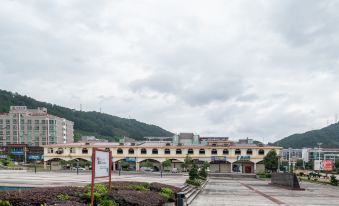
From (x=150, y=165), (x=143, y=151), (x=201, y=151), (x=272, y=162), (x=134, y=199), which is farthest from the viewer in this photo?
(x=143, y=151)

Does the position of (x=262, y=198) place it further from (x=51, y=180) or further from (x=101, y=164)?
(x=51, y=180)

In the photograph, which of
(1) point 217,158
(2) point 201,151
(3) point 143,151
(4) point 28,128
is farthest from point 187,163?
(4) point 28,128

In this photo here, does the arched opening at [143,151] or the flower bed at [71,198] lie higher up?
the flower bed at [71,198]

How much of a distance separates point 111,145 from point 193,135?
32708 mm

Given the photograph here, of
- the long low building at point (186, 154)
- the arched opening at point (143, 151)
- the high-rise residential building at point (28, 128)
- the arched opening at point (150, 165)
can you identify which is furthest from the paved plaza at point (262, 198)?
the high-rise residential building at point (28, 128)

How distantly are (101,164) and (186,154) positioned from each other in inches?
2906

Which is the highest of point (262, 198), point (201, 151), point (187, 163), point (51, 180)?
point (51, 180)

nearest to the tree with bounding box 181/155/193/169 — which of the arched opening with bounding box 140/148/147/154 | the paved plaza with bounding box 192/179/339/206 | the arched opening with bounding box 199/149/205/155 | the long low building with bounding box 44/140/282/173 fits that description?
the long low building with bounding box 44/140/282/173

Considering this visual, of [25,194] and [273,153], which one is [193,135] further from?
[25,194]

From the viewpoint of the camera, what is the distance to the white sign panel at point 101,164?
11271 millimetres

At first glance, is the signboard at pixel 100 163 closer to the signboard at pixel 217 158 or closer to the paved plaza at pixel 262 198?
the paved plaza at pixel 262 198

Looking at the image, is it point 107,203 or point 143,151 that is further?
point 143,151

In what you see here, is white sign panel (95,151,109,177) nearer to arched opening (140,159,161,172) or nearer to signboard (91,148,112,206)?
signboard (91,148,112,206)

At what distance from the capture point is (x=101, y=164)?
11680mm
